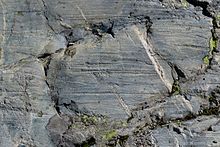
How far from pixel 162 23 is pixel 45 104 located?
1.80 meters

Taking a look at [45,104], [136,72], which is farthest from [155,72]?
[45,104]

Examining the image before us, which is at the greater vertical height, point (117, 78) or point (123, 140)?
point (117, 78)

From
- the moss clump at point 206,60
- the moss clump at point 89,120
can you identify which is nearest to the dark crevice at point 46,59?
the moss clump at point 89,120

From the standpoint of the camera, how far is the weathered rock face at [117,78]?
25.5ft

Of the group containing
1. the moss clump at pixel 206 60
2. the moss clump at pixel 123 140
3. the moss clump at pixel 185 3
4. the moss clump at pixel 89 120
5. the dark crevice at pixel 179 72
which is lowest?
the moss clump at pixel 123 140

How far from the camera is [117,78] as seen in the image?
7848 mm

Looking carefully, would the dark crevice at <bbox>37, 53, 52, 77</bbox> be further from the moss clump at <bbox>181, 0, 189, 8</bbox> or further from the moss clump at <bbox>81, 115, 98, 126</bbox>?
the moss clump at <bbox>181, 0, 189, 8</bbox>

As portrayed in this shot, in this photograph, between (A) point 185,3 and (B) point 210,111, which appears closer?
(B) point 210,111

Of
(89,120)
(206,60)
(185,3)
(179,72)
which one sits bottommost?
(89,120)

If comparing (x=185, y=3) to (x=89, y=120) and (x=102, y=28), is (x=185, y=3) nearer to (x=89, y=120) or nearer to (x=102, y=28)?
(x=102, y=28)

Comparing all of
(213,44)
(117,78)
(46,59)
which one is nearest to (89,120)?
(117,78)

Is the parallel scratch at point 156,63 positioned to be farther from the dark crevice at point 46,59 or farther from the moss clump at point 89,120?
the dark crevice at point 46,59

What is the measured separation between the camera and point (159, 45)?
311 inches

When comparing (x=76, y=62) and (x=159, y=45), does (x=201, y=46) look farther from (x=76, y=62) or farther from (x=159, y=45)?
(x=76, y=62)
